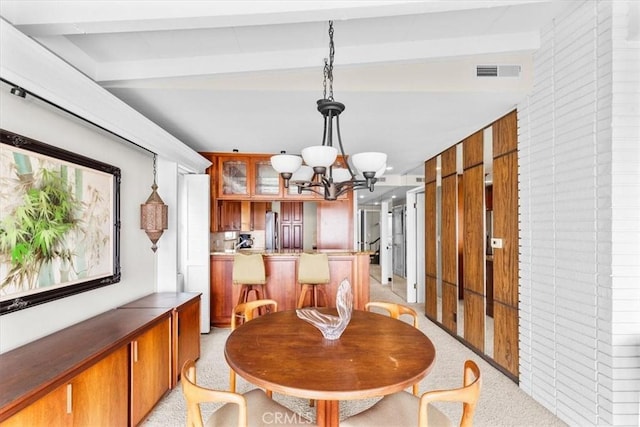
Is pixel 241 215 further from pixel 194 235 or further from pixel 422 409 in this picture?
→ pixel 422 409

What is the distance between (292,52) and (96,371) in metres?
2.35

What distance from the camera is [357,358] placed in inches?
62.1

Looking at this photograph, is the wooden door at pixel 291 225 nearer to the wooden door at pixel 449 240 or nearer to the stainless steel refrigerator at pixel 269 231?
the stainless steel refrigerator at pixel 269 231

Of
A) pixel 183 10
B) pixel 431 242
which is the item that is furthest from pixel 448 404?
pixel 183 10

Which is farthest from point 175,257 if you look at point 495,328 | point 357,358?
point 495,328

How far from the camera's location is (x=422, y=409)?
126 centimetres

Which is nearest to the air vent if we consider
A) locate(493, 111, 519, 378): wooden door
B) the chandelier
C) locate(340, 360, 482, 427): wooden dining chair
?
locate(493, 111, 519, 378): wooden door

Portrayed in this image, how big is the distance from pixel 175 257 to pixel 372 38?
276 centimetres

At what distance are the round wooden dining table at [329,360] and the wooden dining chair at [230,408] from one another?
13 cm

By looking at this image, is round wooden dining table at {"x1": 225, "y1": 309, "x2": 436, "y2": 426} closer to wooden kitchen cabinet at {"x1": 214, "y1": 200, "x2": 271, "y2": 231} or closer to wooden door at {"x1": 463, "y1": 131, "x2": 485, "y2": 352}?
wooden door at {"x1": 463, "y1": 131, "x2": 485, "y2": 352}

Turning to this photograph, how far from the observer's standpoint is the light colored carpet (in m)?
2.33

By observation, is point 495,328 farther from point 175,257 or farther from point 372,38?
point 175,257

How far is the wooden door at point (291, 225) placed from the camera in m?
7.25

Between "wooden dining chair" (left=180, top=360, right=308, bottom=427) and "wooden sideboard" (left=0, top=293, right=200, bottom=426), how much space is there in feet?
1.94
